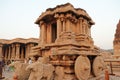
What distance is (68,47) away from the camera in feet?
24.4

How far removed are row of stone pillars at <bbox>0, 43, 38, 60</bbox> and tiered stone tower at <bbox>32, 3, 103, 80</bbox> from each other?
16973mm

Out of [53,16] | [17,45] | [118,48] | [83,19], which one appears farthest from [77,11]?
[118,48]

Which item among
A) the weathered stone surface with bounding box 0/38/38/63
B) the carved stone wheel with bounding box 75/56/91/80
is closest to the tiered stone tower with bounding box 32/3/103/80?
the carved stone wheel with bounding box 75/56/91/80

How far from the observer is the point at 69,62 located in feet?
21.9

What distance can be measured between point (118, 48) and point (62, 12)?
29.3 m

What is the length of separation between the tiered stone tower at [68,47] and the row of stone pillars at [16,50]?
17.0m

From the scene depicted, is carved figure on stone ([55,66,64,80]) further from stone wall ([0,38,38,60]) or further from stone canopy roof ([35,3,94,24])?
stone wall ([0,38,38,60])

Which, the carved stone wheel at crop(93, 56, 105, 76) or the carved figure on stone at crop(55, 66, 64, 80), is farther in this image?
the carved stone wheel at crop(93, 56, 105, 76)

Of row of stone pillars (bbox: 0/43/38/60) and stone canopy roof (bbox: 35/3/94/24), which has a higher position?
stone canopy roof (bbox: 35/3/94/24)

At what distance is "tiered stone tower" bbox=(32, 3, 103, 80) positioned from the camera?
6711mm

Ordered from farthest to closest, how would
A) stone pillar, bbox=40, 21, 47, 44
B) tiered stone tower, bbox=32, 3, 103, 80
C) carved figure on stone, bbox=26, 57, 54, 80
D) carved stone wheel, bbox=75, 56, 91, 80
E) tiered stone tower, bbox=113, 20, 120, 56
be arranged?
tiered stone tower, bbox=113, 20, 120, 56 → stone pillar, bbox=40, 21, 47, 44 → tiered stone tower, bbox=32, 3, 103, 80 → carved stone wheel, bbox=75, 56, 91, 80 → carved figure on stone, bbox=26, 57, 54, 80

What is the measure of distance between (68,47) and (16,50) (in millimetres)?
22951

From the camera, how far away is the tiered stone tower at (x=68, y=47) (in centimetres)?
671

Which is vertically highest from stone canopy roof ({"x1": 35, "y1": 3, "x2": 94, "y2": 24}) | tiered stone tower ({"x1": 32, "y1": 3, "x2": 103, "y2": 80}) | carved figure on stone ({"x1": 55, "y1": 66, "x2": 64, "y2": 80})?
stone canopy roof ({"x1": 35, "y1": 3, "x2": 94, "y2": 24})
